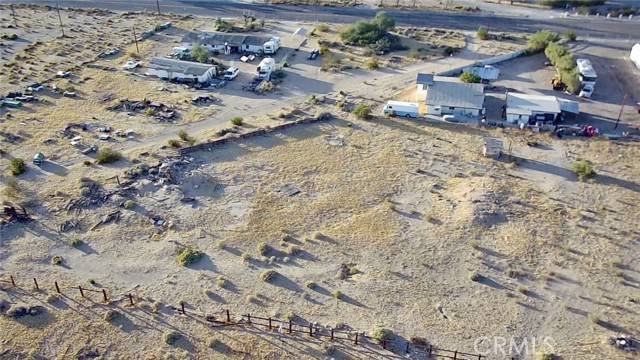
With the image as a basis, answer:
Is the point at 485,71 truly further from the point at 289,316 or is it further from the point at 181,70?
the point at 289,316

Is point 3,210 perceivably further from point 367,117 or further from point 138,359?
point 367,117

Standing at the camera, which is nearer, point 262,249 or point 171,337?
point 171,337

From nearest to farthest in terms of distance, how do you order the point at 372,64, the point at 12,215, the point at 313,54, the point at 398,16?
1. the point at 12,215
2. the point at 372,64
3. the point at 313,54
4. the point at 398,16

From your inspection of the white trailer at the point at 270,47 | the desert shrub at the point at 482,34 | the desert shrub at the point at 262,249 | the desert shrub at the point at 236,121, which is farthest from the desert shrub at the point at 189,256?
the desert shrub at the point at 482,34

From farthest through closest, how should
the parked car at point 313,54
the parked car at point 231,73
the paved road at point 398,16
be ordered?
the paved road at point 398,16 → the parked car at point 313,54 → the parked car at point 231,73

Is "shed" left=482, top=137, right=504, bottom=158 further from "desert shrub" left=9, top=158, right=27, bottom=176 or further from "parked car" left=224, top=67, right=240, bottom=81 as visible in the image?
"desert shrub" left=9, top=158, right=27, bottom=176

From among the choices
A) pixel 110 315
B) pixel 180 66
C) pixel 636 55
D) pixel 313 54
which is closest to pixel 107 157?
pixel 110 315

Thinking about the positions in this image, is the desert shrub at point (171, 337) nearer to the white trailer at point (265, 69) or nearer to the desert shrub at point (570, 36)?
the white trailer at point (265, 69)
